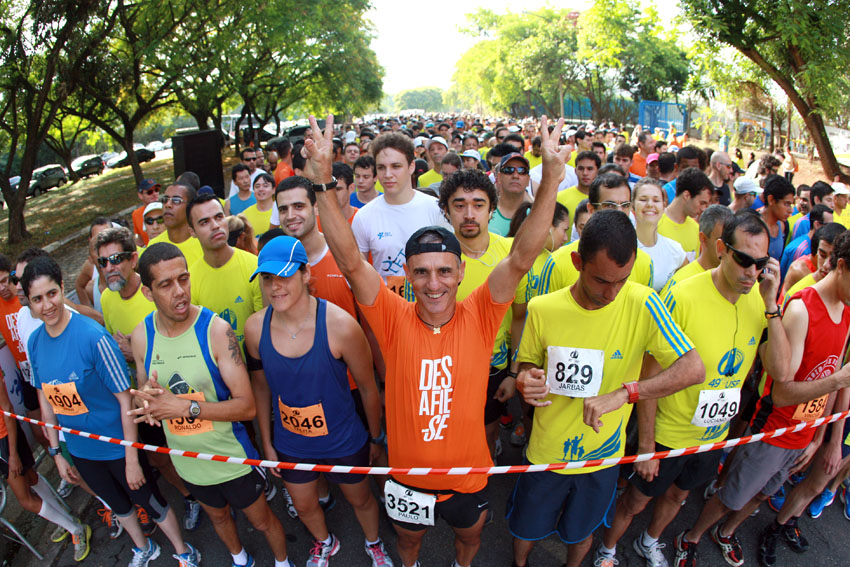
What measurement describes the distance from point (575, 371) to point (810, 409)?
1507 mm

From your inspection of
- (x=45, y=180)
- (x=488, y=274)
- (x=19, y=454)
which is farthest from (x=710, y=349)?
(x=45, y=180)

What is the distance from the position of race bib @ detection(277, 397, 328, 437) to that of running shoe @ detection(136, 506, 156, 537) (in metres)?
1.53

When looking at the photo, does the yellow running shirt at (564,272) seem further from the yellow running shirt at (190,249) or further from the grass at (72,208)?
the grass at (72,208)

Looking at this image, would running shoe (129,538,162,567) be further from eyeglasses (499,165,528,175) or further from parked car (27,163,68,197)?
parked car (27,163,68,197)

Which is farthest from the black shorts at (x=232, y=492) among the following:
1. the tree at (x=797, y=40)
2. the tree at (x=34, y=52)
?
the tree at (x=34, y=52)

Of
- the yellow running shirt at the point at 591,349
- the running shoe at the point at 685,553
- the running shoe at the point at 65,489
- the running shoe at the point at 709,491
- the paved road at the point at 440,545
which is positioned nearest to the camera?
the yellow running shirt at the point at 591,349

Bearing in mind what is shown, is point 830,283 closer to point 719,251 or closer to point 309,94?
point 719,251

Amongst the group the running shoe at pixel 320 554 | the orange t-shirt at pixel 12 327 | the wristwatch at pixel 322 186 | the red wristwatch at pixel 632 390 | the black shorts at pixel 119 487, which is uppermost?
Answer: the wristwatch at pixel 322 186

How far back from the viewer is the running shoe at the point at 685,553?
10.5 feet

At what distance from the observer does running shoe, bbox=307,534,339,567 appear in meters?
3.30

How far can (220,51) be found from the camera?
56.1ft

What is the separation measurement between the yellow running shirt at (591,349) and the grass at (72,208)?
13003 millimetres

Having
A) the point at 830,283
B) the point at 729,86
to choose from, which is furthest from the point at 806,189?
the point at 729,86

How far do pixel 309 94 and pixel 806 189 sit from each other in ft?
102
